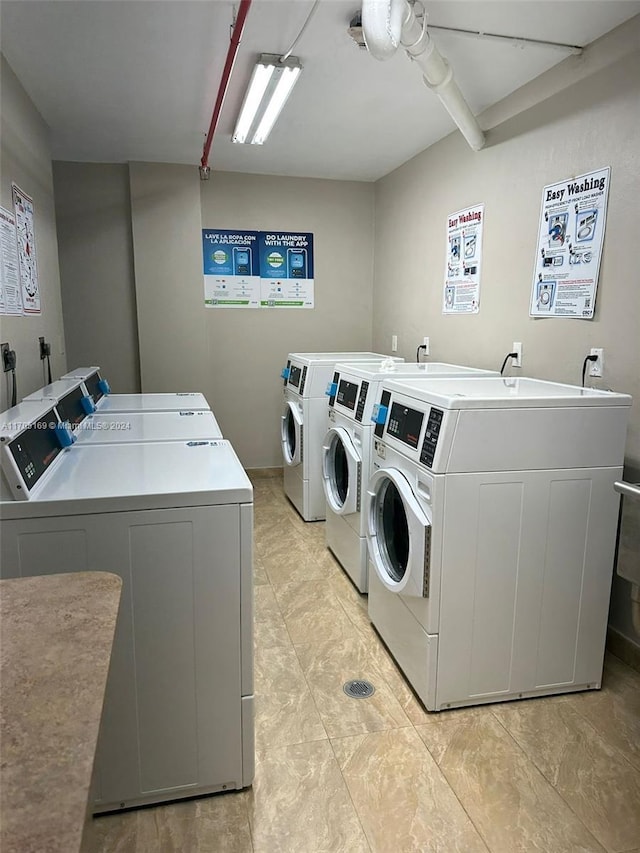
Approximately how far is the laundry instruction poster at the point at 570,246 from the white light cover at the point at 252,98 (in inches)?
58.8

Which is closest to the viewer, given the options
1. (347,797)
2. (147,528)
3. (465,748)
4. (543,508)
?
(147,528)

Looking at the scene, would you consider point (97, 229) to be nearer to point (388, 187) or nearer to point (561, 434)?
point (388, 187)

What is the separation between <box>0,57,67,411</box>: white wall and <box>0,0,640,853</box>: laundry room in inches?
1.3

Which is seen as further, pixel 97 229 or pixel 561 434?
pixel 97 229

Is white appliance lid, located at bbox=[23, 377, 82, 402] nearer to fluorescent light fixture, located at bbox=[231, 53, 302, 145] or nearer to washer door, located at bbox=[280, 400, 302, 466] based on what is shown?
washer door, located at bbox=[280, 400, 302, 466]

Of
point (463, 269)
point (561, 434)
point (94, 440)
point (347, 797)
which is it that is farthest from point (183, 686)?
point (463, 269)

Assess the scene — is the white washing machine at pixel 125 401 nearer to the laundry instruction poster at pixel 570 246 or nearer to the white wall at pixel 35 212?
the white wall at pixel 35 212

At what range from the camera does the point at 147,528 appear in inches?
63.6

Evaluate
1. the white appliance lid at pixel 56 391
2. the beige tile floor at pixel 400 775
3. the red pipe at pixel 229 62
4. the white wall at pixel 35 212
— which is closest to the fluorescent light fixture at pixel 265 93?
the red pipe at pixel 229 62

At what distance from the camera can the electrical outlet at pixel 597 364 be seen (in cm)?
257

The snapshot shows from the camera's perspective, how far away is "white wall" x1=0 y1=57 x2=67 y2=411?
9.00ft

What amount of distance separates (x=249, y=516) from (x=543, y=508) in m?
1.16

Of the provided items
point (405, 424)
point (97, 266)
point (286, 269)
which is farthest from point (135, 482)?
point (286, 269)

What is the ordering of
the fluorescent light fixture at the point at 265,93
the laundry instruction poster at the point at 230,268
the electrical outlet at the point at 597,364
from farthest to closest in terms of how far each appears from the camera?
1. the laundry instruction poster at the point at 230,268
2. the fluorescent light fixture at the point at 265,93
3. the electrical outlet at the point at 597,364
